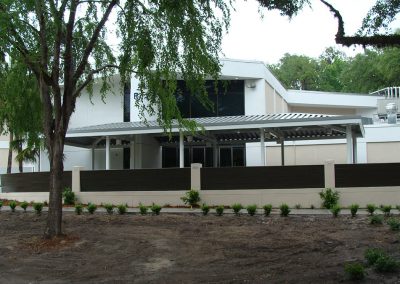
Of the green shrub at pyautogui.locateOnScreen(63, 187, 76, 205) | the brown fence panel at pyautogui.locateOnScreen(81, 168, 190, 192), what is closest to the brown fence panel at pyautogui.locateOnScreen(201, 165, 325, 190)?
the brown fence panel at pyautogui.locateOnScreen(81, 168, 190, 192)

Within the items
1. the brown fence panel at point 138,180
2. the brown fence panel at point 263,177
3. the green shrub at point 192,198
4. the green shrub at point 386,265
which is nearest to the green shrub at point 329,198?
the brown fence panel at point 263,177

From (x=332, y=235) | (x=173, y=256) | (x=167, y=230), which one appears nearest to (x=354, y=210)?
(x=332, y=235)

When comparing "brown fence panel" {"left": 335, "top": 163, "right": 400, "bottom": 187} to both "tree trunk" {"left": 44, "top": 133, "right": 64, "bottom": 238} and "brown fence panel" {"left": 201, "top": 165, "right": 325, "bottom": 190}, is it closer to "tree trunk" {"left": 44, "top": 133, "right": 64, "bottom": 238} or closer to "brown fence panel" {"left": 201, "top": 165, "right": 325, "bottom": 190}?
"brown fence panel" {"left": 201, "top": 165, "right": 325, "bottom": 190}

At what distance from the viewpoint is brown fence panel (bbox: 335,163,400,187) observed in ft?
65.0

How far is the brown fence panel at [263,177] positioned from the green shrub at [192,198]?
0.48 m

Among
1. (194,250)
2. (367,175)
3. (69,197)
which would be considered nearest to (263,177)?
(367,175)

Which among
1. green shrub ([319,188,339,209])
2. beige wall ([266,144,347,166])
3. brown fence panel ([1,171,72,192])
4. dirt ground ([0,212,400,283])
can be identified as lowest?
dirt ground ([0,212,400,283])

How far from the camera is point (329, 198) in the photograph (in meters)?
19.6

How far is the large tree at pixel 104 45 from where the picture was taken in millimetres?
11656

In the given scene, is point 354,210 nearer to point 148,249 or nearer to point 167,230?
point 167,230

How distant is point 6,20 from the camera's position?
11.7 meters

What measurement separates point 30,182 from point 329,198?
13.3 metres

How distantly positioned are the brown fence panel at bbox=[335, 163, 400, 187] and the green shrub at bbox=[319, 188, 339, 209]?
500 mm

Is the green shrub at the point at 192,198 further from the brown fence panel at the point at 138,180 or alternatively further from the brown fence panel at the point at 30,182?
the brown fence panel at the point at 30,182
